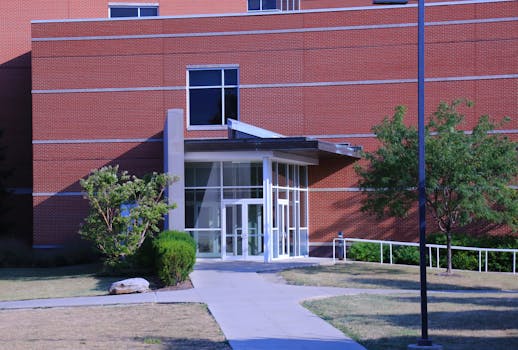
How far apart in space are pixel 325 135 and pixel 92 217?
35.5 ft

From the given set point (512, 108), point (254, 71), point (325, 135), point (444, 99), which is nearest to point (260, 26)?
point (254, 71)

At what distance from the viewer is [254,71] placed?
3241cm

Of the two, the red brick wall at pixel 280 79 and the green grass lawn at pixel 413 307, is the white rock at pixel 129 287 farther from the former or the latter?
the red brick wall at pixel 280 79

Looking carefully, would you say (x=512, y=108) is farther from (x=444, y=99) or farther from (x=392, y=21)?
(x=392, y=21)

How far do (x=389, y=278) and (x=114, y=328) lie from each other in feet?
39.0

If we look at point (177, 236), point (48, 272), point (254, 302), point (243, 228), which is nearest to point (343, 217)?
point (243, 228)

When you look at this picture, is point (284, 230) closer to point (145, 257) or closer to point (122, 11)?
point (145, 257)

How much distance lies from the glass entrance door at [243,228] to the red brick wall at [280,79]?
10.7 ft

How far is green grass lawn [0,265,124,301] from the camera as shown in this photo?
73.4 ft

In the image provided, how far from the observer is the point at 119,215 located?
25.7 m

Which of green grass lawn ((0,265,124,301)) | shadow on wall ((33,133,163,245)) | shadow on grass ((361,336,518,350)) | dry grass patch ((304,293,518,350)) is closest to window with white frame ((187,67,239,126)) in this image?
shadow on wall ((33,133,163,245))

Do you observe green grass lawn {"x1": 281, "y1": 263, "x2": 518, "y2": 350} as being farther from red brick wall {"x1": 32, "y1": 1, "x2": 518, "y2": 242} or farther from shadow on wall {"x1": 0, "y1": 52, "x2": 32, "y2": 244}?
shadow on wall {"x1": 0, "y1": 52, "x2": 32, "y2": 244}

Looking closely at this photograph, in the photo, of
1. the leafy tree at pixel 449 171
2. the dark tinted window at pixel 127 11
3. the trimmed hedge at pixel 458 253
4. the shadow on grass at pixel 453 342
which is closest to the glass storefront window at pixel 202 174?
the trimmed hedge at pixel 458 253

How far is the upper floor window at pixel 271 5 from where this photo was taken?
39625 mm
